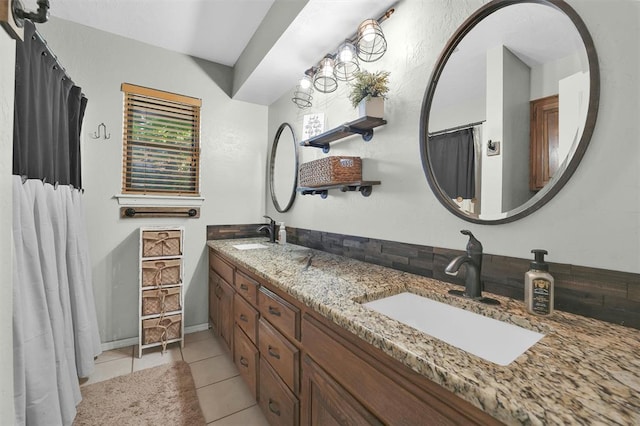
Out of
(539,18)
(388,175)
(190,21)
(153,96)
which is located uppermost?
(190,21)

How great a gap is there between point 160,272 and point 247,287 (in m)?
1.10

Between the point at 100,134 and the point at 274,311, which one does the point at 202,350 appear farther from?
the point at 100,134

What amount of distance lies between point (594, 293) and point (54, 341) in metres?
2.40

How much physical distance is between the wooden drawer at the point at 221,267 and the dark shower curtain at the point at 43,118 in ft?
3.83

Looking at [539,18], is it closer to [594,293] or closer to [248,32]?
[594,293]

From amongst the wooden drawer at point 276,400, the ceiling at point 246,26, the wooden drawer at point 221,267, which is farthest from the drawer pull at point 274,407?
the ceiling at point 246,26

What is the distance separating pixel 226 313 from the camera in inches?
86.5

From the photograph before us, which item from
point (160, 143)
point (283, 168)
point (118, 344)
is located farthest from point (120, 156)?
point (118, 344)

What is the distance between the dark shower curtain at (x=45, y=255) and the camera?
4.01 ft

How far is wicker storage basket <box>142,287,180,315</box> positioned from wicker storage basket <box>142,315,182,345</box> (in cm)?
7

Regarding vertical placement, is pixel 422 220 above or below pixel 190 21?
below

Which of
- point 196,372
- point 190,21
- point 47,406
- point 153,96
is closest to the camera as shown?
point 47,406

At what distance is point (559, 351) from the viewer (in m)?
0.66

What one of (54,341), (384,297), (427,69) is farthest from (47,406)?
(427,69)
